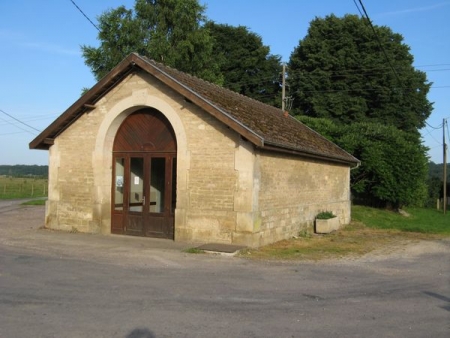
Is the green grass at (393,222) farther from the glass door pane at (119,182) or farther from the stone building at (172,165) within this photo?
the glass door pane at (119,182)

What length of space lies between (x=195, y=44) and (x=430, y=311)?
89.5 feet

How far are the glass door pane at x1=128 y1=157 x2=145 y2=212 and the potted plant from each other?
20.3 ft

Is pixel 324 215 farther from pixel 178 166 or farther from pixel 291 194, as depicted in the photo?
pixel 178 166

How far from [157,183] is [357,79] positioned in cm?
2690

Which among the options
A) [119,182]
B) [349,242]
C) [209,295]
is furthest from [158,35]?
[209,295]

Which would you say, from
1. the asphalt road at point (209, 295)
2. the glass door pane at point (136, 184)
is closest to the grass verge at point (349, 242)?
the asphalt road at point (209, 295)

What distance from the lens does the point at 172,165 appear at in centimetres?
1388

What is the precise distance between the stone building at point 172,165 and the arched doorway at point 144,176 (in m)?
0.03

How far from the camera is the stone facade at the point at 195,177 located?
12.5 metres

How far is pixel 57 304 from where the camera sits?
6574 millimetres

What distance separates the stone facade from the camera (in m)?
12.5

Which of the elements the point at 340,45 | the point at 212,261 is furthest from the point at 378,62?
the point at 212,261

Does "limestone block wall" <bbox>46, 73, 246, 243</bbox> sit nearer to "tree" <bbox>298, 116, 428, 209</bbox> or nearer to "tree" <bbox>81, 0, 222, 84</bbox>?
"tree" <bbox>298, 116, 428, 209</bbox>

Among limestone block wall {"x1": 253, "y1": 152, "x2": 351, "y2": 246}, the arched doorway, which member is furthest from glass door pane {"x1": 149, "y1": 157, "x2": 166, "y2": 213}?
limestone block wall {"x1": 253, "y1": 152, "x2": 351, "y2": 246}
